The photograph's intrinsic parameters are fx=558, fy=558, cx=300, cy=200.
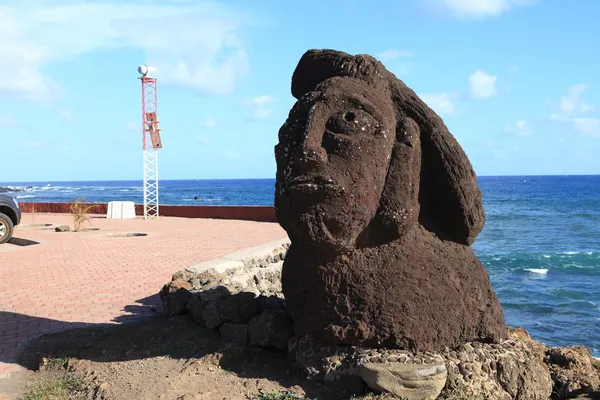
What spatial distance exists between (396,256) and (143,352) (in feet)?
8.26

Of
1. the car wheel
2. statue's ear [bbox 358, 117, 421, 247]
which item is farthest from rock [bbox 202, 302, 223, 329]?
the car wheel

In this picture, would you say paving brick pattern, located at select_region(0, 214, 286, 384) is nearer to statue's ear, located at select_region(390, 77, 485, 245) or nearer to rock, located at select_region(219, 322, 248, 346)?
rock, located at select_region(219, 322, 248, 346)

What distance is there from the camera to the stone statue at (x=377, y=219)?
407cm

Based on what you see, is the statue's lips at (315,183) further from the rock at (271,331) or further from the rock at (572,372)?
the rock at (572,372)

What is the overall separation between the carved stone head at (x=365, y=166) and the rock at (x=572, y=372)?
144 cm

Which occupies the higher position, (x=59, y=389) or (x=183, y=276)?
(x=183, y=276)

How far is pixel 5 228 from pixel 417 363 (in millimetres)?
12904

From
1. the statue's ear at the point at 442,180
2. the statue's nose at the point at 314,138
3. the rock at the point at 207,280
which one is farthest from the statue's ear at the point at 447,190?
the rock at the point at 207,280

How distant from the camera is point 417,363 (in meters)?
4.03

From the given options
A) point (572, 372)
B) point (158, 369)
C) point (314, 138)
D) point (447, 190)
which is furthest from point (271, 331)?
point (572, 372)

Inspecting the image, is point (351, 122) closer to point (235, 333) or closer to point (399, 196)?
point (399, 196)

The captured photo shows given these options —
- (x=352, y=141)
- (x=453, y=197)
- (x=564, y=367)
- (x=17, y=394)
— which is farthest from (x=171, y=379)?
(x=564, y=367)

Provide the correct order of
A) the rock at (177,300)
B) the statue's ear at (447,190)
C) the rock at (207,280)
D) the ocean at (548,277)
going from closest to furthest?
the statue's ear at (447,190) → the rock at (177,300) → the rock at (207,280) → the ocean at (548,277)

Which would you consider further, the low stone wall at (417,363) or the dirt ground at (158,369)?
the dirt ground at (158,369)
